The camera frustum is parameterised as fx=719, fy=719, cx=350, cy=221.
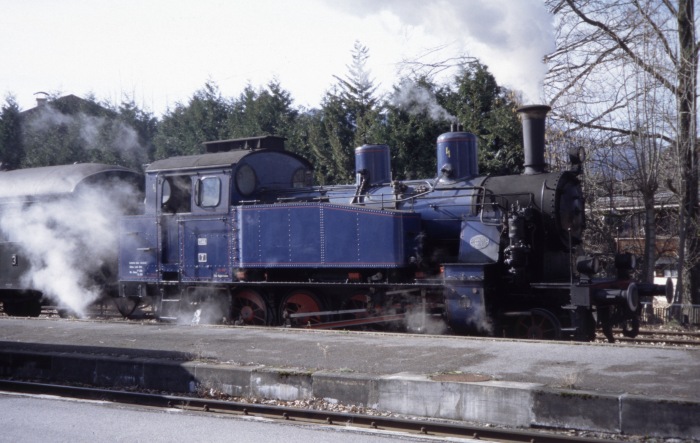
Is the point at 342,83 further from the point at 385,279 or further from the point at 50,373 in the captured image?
the point at 50,373

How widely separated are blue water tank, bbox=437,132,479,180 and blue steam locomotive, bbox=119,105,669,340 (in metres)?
0.02

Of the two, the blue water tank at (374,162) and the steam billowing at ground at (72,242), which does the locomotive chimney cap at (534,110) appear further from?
the steam billowing at ground at (72,242)

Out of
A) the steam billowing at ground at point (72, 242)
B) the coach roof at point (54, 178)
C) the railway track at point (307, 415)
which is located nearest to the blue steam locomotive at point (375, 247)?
the steam billowing at ground at point (72, 242)

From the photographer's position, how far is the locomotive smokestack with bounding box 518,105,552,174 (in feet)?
36.0

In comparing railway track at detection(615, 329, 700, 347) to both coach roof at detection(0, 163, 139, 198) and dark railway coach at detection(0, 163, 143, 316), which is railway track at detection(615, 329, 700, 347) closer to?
dark railway coach at detection(0, 163, 143, 316)

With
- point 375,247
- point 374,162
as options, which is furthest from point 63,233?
point 375,247

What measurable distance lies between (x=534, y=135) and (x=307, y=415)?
6.05 metres

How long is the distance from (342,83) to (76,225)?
47.0 ft

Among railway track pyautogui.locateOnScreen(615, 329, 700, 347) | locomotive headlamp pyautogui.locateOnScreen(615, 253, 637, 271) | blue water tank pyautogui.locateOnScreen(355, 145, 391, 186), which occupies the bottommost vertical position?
railway track pyautogui.locateOnScreen(615, 329, 700, 347)

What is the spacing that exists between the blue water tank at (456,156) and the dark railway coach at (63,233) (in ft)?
26.3

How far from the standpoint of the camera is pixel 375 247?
11344 mm

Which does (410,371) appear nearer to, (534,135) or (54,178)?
(534,135)

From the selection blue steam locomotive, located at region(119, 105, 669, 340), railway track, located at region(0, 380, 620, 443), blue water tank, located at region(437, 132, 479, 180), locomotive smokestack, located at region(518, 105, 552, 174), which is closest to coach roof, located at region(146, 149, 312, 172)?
blue steam locomotive, located at region(119, 105, 669, 340)

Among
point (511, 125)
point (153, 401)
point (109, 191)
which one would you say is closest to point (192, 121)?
point (109, 191)
